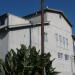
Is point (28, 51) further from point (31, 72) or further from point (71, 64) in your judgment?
point (71, 64)

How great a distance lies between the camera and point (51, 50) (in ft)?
119

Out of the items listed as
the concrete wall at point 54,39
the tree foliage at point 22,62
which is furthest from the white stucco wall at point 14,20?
the tree foliage at point 22,62

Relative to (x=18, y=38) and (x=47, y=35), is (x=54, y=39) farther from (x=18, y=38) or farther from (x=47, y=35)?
(x=18, y=38)

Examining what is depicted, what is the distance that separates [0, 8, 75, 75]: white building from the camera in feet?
105

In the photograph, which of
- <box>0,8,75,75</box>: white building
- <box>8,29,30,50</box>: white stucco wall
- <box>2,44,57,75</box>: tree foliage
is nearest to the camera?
<box>2,44,57,75</box>: tree foliage

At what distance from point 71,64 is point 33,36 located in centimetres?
1038

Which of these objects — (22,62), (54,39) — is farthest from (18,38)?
(54,39)

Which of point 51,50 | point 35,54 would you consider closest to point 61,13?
point 51,50

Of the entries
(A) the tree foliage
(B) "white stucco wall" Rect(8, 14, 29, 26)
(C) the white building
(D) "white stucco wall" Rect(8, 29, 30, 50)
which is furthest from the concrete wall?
(A) the tree foliage

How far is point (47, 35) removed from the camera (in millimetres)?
35750

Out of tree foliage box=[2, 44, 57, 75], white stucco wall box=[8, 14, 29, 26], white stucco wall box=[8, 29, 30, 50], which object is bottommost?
tree foliage box=[2, 44, 57, 75]

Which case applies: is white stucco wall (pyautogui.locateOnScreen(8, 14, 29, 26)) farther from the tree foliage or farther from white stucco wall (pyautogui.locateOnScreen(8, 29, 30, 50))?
the tree foliage

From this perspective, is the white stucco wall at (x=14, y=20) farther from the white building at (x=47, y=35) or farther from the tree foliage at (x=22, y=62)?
the tree foliage at (x=22, y=62)

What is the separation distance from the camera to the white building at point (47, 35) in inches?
1261
